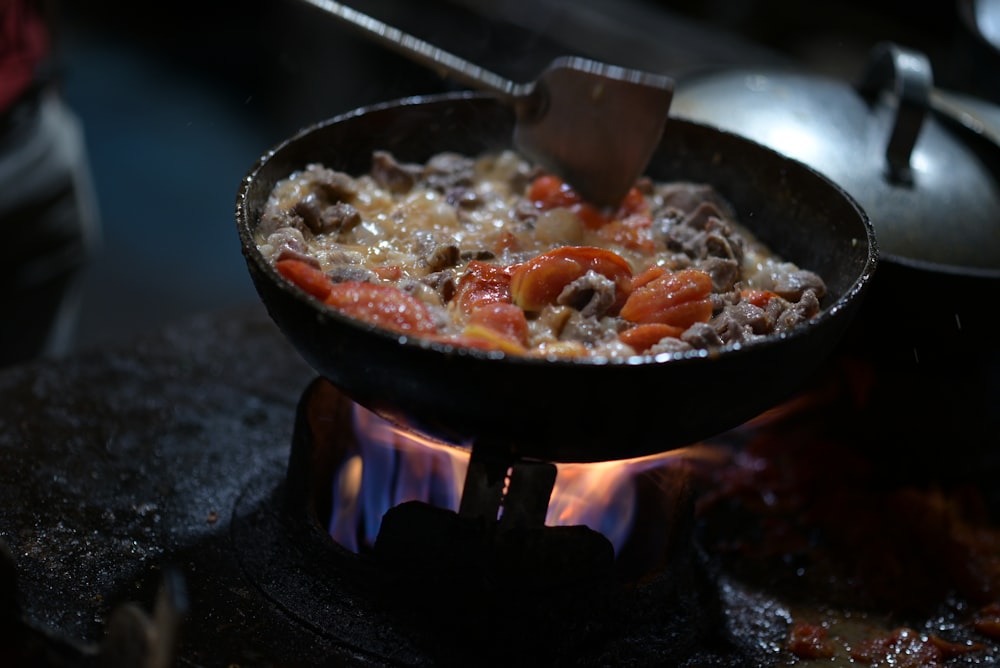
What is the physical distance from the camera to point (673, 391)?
1854 millimetres

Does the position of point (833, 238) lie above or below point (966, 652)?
above

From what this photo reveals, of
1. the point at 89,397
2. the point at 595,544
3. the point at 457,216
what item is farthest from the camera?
the point at 89,397

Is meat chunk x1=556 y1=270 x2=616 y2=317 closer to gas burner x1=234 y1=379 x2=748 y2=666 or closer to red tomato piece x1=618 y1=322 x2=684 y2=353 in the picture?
red tomato piece x1=618 y1=322 x2=684 y2=353

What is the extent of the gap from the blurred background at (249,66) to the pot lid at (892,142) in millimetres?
1189

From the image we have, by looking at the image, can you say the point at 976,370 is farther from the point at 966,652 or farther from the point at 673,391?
the point at 673,391

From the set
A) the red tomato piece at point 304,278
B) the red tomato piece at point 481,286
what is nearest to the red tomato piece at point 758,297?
the red tomato piece at point 481,286

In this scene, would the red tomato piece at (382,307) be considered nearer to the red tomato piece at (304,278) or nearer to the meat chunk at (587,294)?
the red tomato piece at (304,278)

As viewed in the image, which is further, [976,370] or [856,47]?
[856,47]

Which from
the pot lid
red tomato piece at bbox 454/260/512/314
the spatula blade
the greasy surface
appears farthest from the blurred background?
red tomato piece at bbox 454/260/512/314

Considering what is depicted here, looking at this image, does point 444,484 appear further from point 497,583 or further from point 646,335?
point 646,335

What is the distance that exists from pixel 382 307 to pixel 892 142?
1.91m

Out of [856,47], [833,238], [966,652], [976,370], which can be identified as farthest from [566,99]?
[856,47]

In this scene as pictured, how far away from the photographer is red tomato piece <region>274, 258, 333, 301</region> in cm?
208

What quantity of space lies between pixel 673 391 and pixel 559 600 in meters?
0.80
